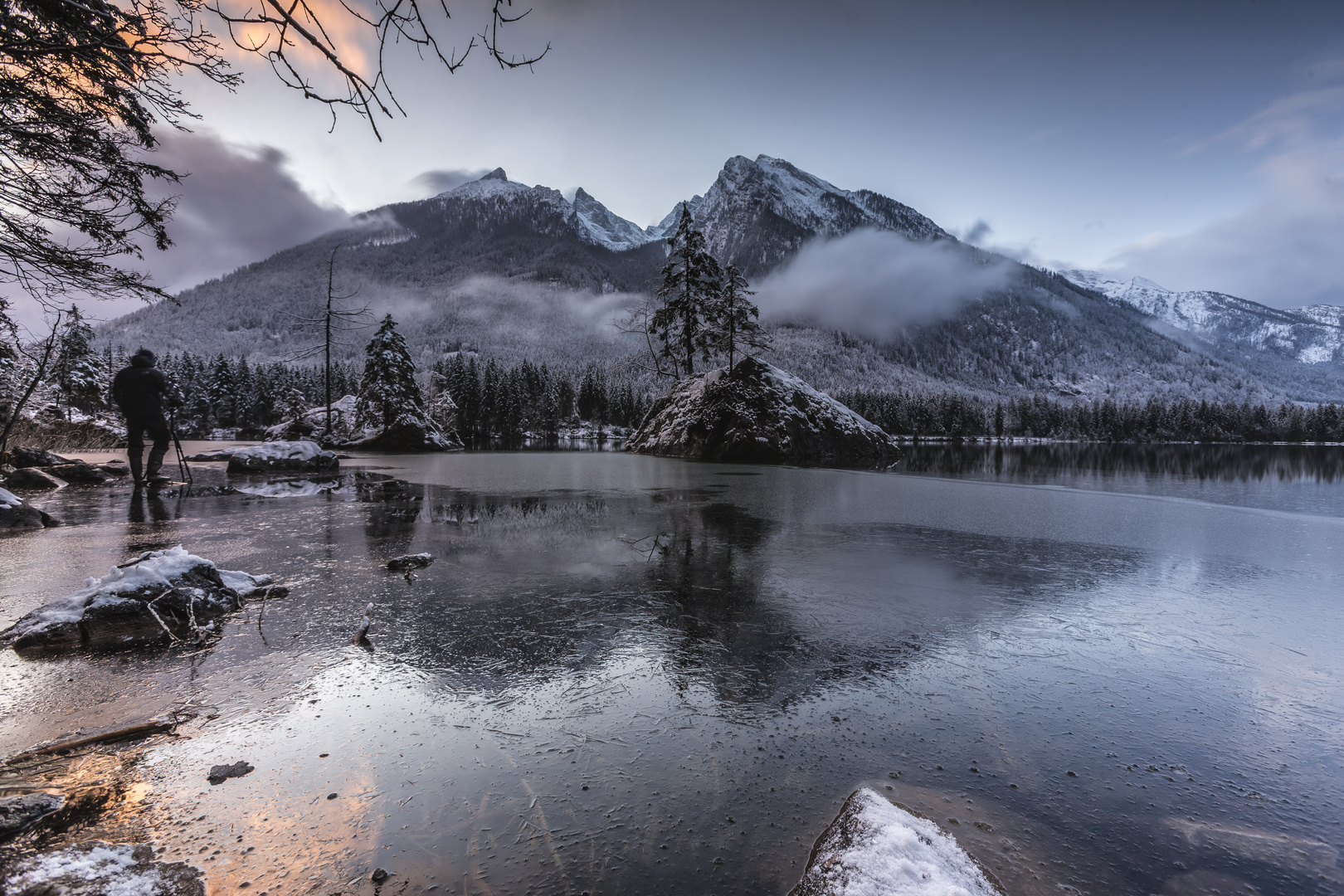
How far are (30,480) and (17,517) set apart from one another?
5.53 m

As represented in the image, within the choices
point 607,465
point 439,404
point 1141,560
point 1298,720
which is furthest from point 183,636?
point 439,404

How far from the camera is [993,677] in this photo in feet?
10.3

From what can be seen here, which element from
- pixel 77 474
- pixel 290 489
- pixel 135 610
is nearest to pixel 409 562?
pixel 135 610

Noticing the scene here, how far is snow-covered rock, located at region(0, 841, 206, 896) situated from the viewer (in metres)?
1.51

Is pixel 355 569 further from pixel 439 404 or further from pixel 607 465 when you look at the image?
pixel 439 404

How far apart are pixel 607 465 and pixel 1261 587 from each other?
13.9 meters

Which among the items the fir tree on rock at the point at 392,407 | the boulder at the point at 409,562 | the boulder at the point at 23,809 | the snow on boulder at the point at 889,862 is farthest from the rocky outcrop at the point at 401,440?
the snow on boulder at the point at 889,862

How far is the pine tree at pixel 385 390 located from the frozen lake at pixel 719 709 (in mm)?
25888

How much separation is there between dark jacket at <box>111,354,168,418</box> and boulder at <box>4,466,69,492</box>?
87.9 inches

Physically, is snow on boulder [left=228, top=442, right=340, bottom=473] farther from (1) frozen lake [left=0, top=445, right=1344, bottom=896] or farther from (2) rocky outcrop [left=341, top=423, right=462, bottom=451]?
(2) rocky outcrop [left=341, top=423, right=462, bottom=451]

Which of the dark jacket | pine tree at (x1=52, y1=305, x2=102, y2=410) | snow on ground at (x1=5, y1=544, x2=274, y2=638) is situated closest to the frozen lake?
snow on ground at (x1=5, y1=544, x2=274, y2=638)

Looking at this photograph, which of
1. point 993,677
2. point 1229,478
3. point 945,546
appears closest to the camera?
point 993,677

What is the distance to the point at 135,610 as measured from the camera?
3.68 m

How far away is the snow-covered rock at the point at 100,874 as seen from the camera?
1508mm
